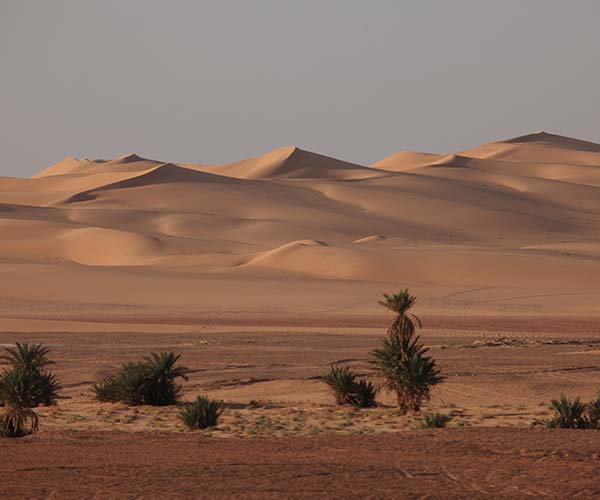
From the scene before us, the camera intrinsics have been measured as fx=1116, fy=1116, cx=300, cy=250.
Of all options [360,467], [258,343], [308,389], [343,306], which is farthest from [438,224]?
[360,467]

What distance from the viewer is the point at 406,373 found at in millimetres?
15602

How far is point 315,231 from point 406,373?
2455 inches

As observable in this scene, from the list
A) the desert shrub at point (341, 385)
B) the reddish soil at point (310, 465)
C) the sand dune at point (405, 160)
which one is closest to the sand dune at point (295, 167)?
the sand dune at point (405, 160)

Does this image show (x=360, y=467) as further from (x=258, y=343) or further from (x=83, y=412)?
(x=258, y=343)

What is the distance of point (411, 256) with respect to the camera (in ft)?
177

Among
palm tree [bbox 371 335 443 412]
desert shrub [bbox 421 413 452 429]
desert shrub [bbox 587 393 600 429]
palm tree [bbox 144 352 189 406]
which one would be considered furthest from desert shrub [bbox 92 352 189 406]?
desert shrub [bbox 587 393 600 429]

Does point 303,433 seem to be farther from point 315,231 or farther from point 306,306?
point 315,231

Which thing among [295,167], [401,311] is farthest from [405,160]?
[401,311]

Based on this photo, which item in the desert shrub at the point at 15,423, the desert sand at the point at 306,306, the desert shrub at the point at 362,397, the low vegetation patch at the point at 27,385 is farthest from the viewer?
the desert shrub at the point at 362,397

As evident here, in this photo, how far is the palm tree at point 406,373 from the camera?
51.1 ft

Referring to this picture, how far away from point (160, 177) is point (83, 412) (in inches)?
3365

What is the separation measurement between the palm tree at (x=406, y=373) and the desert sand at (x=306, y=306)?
407 mm

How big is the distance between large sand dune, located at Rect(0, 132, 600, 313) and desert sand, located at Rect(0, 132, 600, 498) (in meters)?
0.23

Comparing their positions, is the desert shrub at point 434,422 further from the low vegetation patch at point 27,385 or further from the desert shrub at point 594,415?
the low vegetation patch at point 27,385
